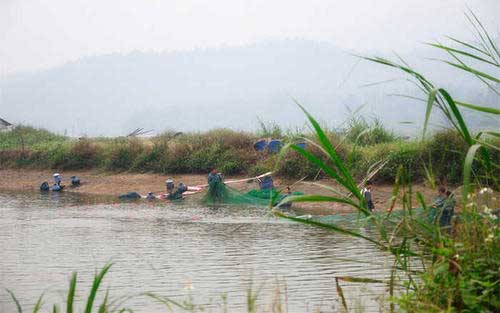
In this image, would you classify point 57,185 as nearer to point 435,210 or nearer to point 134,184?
point 134,184

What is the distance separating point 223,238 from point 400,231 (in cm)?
965

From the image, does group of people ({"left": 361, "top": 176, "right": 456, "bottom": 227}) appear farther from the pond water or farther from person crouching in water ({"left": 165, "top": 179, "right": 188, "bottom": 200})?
person crouching in water ({"left": 165, "top": 179, "right": 188, "bottom": 200})

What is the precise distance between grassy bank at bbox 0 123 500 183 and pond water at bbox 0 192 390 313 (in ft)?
11.2

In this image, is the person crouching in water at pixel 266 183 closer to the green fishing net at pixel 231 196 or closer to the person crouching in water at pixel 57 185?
the green fishing net at pixel 231 196

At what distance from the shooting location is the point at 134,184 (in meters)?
24.3

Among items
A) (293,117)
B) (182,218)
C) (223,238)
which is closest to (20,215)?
(182,218)

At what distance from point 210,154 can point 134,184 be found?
2373mm

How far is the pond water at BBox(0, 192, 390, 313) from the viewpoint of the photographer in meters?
8.50

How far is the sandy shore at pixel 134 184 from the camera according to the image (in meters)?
18.1

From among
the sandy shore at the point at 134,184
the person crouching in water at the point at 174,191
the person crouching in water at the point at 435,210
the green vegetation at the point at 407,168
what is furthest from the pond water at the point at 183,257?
the person crouching in water at the point at 174,191

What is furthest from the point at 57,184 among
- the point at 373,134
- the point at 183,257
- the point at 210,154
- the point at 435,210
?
the point at 435,210

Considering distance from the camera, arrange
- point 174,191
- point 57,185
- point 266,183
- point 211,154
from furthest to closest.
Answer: point 57,185
point 211,154
point 174,191
point 266,183

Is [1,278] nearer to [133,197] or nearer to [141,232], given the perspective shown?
[141,232]

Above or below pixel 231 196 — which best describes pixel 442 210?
above
